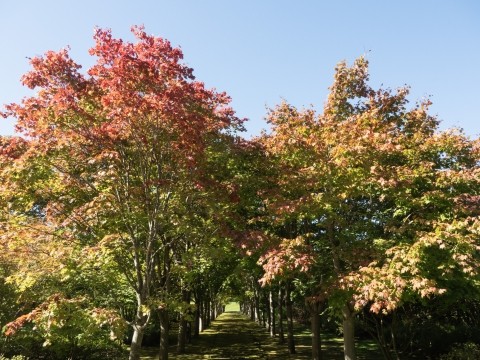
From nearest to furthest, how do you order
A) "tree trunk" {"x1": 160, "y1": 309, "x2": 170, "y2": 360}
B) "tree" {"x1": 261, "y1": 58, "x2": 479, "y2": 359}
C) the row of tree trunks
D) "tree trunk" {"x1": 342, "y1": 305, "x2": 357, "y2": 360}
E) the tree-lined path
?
"tree" {"x1": 261, "y1": 58, "x2": 479, "y2": 359} < "tree trunk" {"x1": 342, "y1": 305, "x2": 357, "y2": 360} < "tree trunk" {"x1": 160, "y1": 309, "x2": 170, "y2": 360} < the tree-lined path < the row of tree trunks

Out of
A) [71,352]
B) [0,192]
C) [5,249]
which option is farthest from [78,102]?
[71,352]

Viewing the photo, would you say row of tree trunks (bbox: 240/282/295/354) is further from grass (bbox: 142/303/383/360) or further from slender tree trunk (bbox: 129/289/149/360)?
slender tree trunk (bbox: 129/289/149/360)

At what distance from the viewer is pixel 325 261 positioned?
14.8 m

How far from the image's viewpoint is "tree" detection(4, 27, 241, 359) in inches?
383

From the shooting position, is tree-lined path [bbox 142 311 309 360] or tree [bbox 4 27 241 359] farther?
tree-lined path [bbox 142 311 309 360]

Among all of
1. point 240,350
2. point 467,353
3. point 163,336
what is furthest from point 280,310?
point 467,353

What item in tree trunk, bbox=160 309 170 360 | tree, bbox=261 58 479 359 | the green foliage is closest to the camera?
tree, bbox=261 58 479 359

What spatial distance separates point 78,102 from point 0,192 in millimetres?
3347

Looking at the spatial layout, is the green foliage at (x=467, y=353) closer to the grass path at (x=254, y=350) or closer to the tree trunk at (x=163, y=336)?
the grass path at (x=254, y=350)

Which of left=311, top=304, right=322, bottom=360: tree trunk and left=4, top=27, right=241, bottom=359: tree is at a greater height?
left=4, top=27, right=241, bottom=359: tree

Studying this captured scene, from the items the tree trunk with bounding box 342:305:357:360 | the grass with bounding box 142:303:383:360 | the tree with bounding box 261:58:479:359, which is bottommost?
the grass with bounding box 142:303:383:360

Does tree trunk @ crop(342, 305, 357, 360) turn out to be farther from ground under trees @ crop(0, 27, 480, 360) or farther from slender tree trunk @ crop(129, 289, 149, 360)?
slender tree trunk @ crop(129, 289, 149, 360)

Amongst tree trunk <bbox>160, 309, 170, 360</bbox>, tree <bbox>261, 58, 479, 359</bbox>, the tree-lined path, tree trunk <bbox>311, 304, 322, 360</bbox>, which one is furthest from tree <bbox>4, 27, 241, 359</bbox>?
the tree-lined path

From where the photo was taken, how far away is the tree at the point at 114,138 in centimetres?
973
